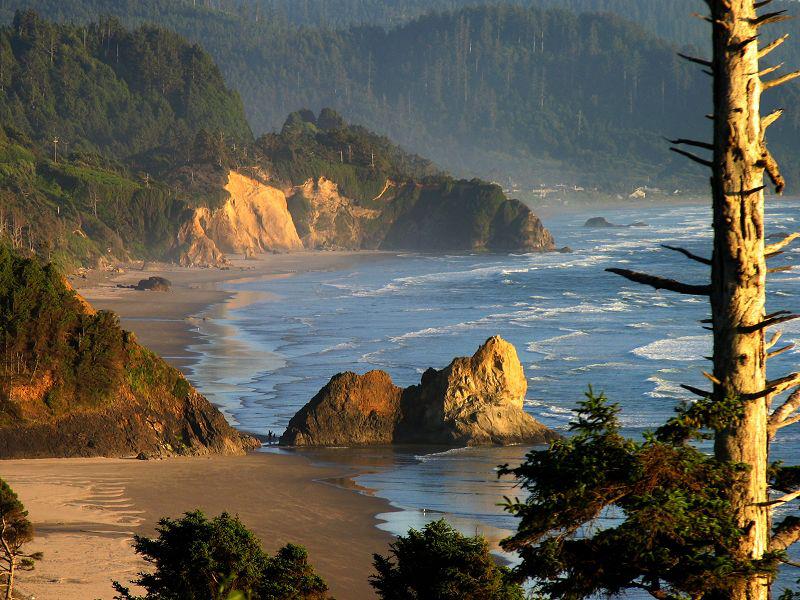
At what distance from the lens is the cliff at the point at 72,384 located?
3022 centimetres

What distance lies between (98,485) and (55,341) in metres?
4.77

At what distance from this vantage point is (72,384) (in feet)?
101

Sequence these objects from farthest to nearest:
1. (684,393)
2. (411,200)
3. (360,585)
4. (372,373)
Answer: (411,200) < (684,393) < (372,373) < (360,585)

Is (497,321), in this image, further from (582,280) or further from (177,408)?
(177,408)

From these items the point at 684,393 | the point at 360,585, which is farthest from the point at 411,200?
the point at 360,585

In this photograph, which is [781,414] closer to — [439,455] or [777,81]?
[777,81]

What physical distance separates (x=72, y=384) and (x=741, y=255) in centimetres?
2599

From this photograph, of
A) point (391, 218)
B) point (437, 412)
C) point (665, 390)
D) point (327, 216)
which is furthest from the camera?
point (391, 218)

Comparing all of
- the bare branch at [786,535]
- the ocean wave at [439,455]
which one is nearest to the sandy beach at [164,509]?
the ocean wave at [439,455]

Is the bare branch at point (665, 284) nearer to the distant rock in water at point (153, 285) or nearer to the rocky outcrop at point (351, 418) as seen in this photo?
the rocky outcrop at point (351, 418)

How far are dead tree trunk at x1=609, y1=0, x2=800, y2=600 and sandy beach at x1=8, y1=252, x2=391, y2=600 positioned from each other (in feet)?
47.5

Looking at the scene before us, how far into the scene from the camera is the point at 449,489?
1161 inches

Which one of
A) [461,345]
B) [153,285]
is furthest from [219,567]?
[153,285]

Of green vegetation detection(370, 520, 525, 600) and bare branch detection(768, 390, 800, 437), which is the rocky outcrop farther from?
bare branch detection(768, 390, 800, 437)
